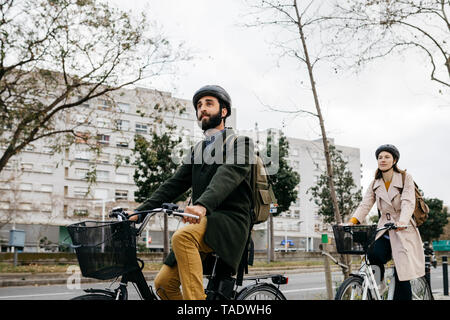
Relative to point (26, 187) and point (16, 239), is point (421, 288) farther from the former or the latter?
point (26, 187)

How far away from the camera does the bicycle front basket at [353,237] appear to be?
448 cm

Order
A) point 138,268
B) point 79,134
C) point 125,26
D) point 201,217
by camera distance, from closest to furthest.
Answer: point 201,217, point 138,268, point 125,26, point 79,134

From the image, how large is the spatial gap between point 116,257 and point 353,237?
2.66 metres

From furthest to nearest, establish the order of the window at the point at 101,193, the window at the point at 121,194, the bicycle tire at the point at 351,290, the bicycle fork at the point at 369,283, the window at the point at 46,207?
1. the window at the point at 121,194
2. the window at the point at 101,193
3. the window at the point at 46,207
4. the bicycle fork at the point at 369,283
5. the bicycle tire at the point at 351,290

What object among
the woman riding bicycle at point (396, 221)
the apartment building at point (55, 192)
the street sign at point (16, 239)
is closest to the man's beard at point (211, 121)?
the woman riding bicycle at point (396, 221)

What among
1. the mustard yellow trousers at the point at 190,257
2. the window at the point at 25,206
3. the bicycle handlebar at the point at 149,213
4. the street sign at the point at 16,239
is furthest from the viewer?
the window at the point at 25,206

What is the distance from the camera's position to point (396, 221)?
4.93 meters

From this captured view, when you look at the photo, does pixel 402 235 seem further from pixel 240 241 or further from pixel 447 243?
pixel 447 243

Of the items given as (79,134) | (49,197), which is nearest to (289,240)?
(49,197)

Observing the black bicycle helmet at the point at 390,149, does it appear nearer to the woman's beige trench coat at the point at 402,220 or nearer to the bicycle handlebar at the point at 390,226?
the woman's beige trench coat at the point at 402,220

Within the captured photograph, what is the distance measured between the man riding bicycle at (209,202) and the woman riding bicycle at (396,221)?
2.27 metres

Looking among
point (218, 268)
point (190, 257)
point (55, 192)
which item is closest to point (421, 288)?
point (218, 268)
